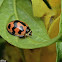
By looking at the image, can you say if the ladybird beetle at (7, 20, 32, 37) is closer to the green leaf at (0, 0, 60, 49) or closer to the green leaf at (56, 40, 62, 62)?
the green leaf at (0, 0, 60, 49)

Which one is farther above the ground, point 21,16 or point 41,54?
point 21,16

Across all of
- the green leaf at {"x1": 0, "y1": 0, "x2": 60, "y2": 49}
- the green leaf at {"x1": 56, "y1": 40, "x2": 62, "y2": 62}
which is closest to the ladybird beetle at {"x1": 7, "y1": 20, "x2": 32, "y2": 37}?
the green leaf at {"x1": 0, "y1": 0, "x2": 60, "y2": 49}

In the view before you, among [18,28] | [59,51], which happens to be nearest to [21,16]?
[18,28]

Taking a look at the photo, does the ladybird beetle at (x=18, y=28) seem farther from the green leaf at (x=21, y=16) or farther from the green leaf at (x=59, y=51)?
the green leaf at (x=59, y=51)

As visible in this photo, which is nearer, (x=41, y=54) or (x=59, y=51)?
(x=59, y=51)

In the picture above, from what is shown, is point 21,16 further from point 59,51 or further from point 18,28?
point 59,51

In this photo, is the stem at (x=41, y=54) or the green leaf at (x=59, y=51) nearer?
the green leaf at (x=59, y=51)

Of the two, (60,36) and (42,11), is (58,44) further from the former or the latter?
(42,11)

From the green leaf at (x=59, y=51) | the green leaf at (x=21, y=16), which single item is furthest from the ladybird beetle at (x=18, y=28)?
the green leaf at (x=59, y=51)
